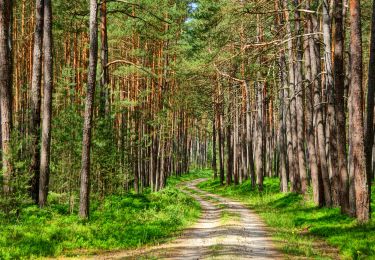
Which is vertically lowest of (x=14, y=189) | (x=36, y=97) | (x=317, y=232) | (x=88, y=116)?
(x=317, y=232)

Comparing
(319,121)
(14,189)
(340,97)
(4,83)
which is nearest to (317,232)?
(340,97)

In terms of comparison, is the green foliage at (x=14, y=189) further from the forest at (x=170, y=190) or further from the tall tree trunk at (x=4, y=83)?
the tall tree trunk at (x=4, y=83)

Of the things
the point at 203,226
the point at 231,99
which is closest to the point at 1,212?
the point at 203,226

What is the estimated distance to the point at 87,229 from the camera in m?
11.8

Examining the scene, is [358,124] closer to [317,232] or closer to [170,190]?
[317,232]

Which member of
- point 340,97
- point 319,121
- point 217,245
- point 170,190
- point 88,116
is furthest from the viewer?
point 170,190

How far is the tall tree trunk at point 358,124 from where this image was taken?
11.8 m

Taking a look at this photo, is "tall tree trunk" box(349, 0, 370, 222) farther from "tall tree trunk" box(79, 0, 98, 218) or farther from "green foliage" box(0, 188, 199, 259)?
"tall tree trunk" box(79, 0, 98, 218)

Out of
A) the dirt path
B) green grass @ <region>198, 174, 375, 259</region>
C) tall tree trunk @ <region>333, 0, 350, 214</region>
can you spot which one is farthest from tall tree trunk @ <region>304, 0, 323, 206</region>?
the dirt path

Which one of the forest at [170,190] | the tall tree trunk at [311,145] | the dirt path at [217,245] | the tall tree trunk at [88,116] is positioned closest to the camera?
the dirt path at [217,245]

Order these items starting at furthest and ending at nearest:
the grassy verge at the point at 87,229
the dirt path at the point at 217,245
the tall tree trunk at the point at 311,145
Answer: the tall tree trunk at the point at 311,145, the grassy verge at the point at 87,229, the dirt path at the point at 217,245

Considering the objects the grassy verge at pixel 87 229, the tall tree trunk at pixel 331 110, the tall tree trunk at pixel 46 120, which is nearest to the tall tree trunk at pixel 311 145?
the tall tree trunk at pixel 331 110

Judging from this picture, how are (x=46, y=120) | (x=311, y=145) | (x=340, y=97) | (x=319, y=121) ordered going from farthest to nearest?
(x=311, y=145), (x=319, y=121), (x=46, y=120), (x=340, y=97)

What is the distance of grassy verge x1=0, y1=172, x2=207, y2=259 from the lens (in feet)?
32.9
